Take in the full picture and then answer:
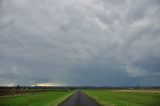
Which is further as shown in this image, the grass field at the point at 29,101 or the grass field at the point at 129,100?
the grass field at the point at 29,101

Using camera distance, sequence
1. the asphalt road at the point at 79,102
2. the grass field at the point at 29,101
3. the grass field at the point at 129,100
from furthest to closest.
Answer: the grass field at the point at 29,101
the grass field at the point at 129,100
the asphalt road at the point at 79,102

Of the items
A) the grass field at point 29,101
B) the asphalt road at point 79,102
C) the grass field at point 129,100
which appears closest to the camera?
the asphalt road at point 79,102

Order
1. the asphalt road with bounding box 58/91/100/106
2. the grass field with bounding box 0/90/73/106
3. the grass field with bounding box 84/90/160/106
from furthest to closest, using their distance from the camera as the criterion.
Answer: the grass field with bounding box 0/90/73/106 < the grass field with bounding box 84/90/160/106 < the asphalt road with bounding box 58/91/100/106

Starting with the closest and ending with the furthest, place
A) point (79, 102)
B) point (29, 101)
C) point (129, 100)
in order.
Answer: point (79, 102), point (29, 101), point (129, 100)

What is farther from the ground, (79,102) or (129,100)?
(129,100)

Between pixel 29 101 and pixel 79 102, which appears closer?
pixel 79 102

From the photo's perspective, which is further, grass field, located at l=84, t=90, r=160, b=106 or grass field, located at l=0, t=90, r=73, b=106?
grass field, located at l=0, t=90, r=73, b=106

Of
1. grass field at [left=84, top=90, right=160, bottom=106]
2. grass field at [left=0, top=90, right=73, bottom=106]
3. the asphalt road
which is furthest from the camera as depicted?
grass field at [left=0, top=90, right=73, bottom=106]

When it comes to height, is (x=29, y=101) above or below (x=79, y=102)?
above

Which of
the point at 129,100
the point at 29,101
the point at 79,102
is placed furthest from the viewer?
the point at 129,100

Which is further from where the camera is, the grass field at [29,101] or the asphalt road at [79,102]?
the grass field at [29,101]

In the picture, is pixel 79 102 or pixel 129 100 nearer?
pixel 79 102

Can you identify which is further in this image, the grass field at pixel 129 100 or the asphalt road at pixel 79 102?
the grass field at pixel 129 100
